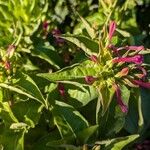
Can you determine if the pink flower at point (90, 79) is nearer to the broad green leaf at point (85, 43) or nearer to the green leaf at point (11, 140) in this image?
the broad green leaf at point (85, 43)

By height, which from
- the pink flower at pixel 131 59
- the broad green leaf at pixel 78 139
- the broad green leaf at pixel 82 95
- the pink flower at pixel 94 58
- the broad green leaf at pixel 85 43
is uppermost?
the broad green leaf at pixel 85 43

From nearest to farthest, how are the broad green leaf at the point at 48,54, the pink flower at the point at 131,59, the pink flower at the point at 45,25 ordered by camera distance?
the pink flower at the point at 131,59 < the broad green leaf at the point at 48,54 < the pink flower at the point at 45,25

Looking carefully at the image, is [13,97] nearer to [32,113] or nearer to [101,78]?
[32,113]

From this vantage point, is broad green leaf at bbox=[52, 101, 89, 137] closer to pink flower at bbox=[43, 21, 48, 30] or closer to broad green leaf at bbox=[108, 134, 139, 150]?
broad green leaf at bbox=[108, 134, 139, 150]

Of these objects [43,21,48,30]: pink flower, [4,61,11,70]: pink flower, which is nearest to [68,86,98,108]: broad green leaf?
[4,61,11,70]: pink flower

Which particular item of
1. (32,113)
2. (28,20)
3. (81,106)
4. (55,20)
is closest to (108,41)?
(81,106)

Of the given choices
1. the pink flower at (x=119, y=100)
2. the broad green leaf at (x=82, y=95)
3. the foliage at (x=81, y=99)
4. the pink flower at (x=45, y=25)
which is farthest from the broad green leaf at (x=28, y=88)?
the pink flower at (x=45, y=25)
